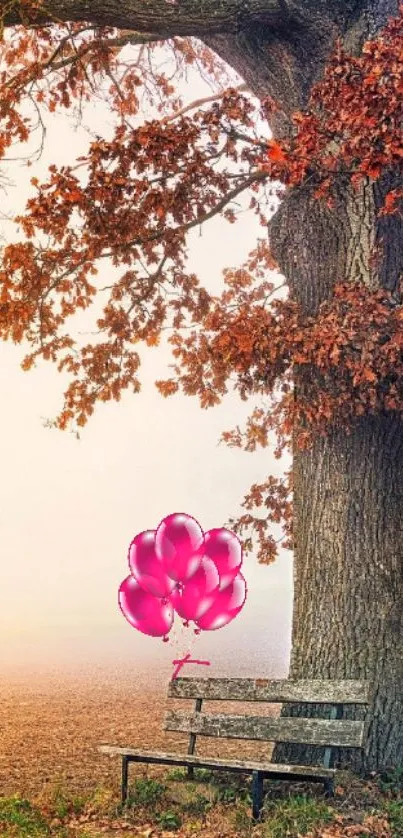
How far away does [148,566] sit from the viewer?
8.53m

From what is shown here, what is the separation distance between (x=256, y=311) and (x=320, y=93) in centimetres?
203

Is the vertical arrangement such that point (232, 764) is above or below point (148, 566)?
below

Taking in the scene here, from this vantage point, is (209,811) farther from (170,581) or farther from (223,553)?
(223,553)

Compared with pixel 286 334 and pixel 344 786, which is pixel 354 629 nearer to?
pixel 344 786

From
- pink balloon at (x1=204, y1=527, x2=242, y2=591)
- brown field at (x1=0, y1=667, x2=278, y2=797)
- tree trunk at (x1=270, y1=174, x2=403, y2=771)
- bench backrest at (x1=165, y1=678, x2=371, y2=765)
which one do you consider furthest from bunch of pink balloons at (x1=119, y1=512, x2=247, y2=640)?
brown field at (x1=0, y1=667, x2=278, y2=797)

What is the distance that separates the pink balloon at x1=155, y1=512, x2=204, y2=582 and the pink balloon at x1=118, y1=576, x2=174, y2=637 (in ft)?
1.00

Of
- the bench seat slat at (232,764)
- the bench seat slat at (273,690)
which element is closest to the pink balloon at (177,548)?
the bench seat slat at (273,690)

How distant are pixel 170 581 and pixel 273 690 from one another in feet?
4.38

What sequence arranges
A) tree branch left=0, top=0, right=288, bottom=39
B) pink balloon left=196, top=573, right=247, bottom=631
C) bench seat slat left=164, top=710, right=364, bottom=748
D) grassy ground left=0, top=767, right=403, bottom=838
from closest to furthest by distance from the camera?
grassy ground left=0, top=767, right=403, bottom=838 → bench seat slat left=164, top=710, right=364, bottom=748 → pink balloon left=196, top=573, right=247, bottom=631 → tree branch left=0, top=0, right=288, bottom=39

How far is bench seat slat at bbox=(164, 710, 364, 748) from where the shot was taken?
7.55 metres

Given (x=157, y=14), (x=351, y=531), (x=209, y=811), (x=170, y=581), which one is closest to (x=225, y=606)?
(x=170, y=581)

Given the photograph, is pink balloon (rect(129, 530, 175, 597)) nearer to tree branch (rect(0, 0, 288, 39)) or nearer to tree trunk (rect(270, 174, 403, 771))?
tree trunk (rect(270, 174, 403, 771))

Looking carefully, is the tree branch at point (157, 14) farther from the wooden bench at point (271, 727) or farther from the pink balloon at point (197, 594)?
the wooden bench at point (271, 727)

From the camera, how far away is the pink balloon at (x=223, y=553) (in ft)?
29.1
